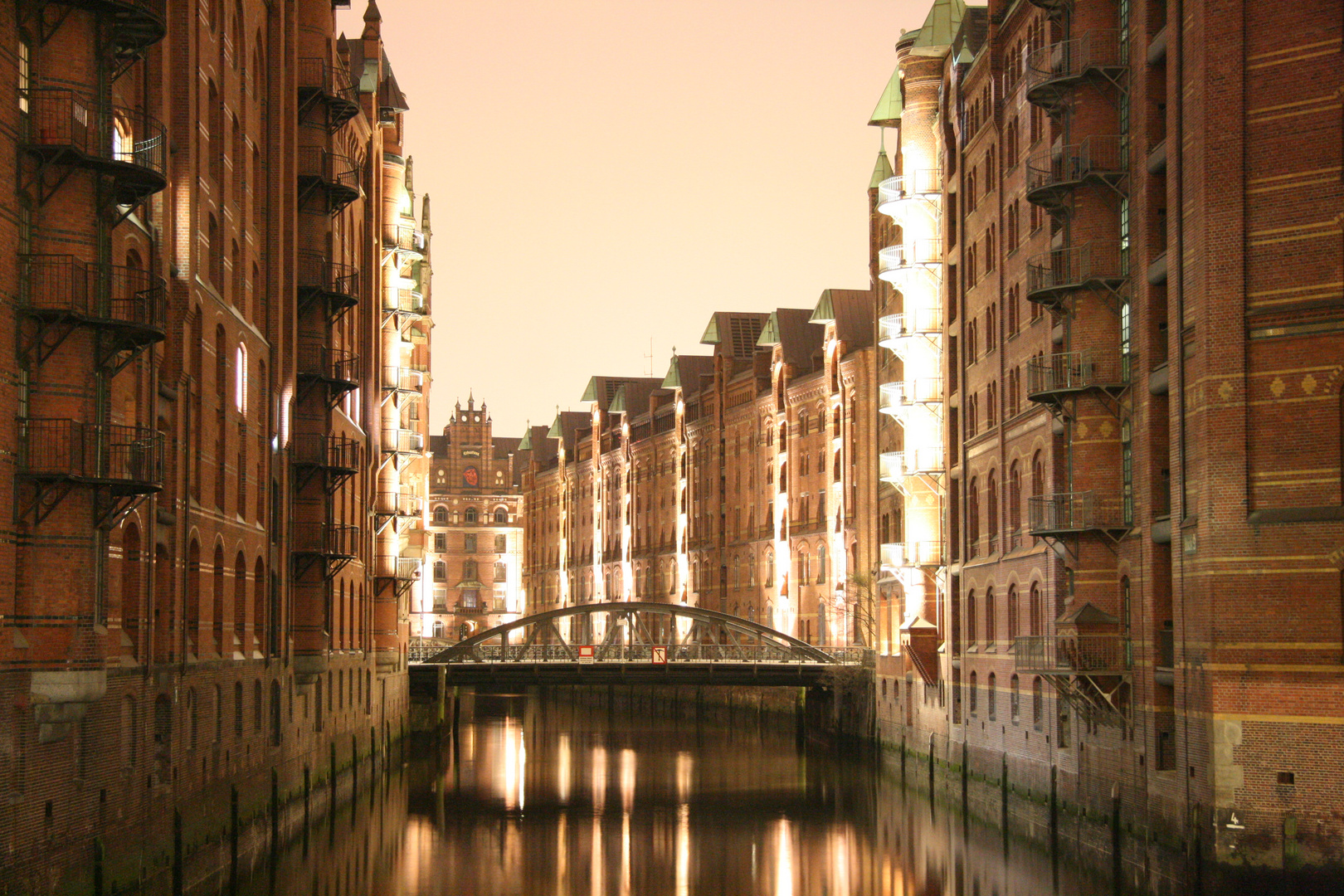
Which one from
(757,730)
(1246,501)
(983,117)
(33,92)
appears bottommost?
(757,730)

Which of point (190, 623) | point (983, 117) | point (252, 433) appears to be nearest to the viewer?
point (190, 623)

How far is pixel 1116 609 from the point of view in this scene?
3484cm

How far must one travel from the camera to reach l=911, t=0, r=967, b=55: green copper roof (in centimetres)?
5516

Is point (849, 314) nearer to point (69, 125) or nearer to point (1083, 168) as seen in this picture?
point (1083, 168)

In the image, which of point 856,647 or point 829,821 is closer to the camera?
point 829,821

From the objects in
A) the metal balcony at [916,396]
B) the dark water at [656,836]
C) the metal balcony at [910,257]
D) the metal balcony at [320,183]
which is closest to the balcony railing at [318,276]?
the metal balcony at [320,183]

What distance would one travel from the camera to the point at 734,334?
96062 mm

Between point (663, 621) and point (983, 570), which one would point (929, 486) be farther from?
point (663, 621)

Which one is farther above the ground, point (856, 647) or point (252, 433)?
point (252, 433)

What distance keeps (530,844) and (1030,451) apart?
15.3 metres

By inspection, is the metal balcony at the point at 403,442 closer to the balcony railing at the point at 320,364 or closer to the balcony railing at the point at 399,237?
the balcony railing at the point at 399,237

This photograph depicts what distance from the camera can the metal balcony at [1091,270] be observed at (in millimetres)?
35062

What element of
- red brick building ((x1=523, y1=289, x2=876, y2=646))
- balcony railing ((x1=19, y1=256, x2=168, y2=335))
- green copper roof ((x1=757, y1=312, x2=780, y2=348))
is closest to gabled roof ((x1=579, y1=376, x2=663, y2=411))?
red brick building ((x1=523, y1=289, x2=876, y2=646))

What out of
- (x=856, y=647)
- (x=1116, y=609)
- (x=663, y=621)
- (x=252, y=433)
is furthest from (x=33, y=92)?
(x=663, y=621)
